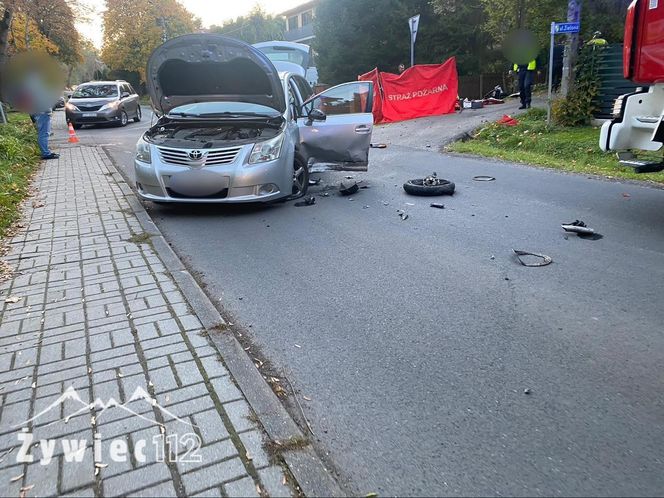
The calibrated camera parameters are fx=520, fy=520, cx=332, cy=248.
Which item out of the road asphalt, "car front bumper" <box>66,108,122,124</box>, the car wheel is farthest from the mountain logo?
"car front bumper" <box>66,108,122,124</box>

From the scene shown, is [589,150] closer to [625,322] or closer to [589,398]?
[625,322]

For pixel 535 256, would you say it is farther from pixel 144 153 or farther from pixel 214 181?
pixel 144 153

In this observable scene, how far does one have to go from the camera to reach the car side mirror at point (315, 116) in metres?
8.23

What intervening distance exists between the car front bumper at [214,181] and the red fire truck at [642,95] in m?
4.22

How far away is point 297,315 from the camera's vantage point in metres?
3.99

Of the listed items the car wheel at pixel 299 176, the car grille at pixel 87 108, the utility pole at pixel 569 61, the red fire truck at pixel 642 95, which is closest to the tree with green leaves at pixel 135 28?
the car grille at pixel 87 108

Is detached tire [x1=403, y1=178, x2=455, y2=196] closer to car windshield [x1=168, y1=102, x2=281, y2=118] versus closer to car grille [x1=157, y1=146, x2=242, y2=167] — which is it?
car windshield [x1=168, y1=102, x2=281, y2=118]

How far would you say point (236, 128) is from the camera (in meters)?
7.61

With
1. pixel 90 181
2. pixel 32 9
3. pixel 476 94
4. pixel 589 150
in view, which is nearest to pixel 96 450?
pixel 90 181

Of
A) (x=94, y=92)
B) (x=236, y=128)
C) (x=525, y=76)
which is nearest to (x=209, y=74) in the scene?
(x=236, y=128)

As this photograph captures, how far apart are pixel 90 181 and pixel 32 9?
45.9ft

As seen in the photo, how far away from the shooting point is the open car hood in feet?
24.6
